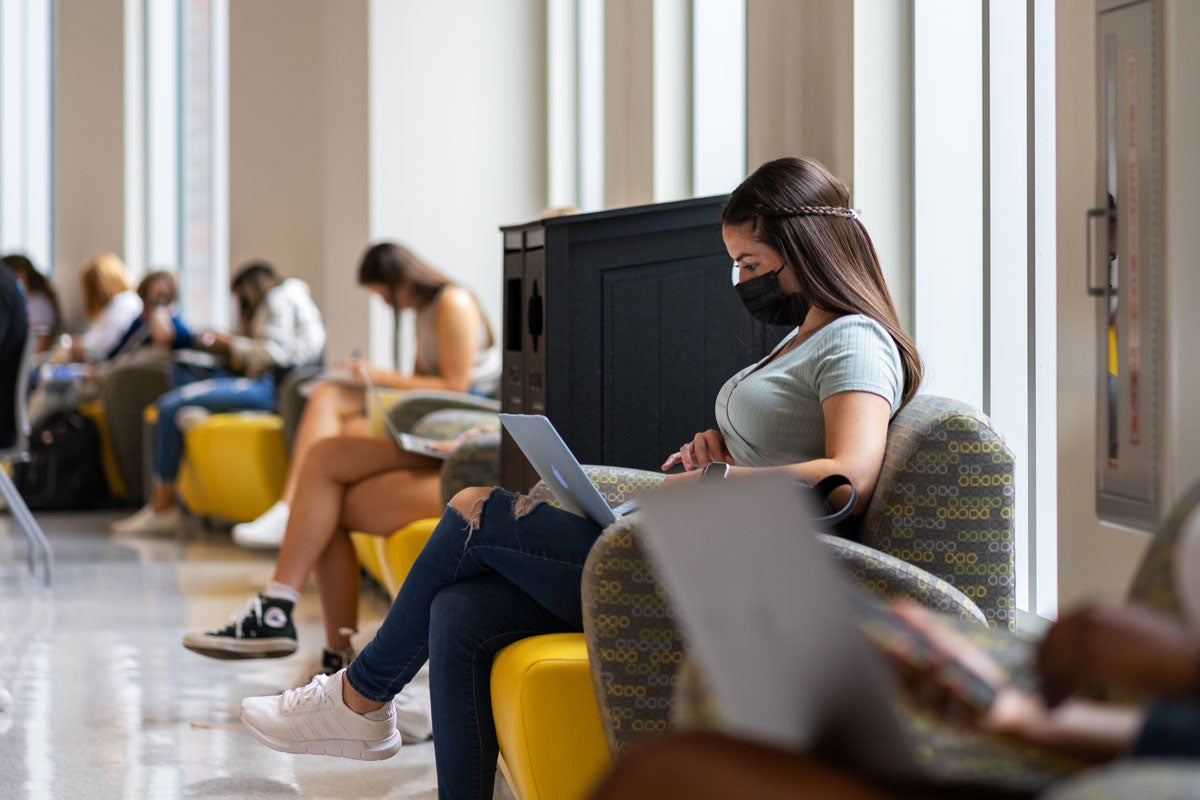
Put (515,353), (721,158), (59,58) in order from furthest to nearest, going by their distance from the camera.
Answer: (59,58) → (721,158) → (515,353)

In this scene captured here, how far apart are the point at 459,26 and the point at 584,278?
11.6 feet

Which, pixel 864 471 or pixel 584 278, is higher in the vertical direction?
pixel 584 278

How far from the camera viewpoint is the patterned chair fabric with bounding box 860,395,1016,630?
1.94 metres

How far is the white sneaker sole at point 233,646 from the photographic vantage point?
3.15 metres

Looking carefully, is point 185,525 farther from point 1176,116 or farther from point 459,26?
point 1176,116

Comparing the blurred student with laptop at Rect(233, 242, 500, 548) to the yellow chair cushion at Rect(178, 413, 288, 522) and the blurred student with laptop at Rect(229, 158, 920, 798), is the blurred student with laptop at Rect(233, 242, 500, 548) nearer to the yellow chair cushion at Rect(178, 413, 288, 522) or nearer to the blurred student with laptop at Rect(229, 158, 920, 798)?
the yellow chair cushion at Rect(178, 413, 288, 522)

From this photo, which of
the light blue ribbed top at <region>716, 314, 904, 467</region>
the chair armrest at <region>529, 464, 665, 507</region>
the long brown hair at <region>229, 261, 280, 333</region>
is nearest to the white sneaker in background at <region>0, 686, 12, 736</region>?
the chair armrest at <region>529, 464, 665, 507</region>

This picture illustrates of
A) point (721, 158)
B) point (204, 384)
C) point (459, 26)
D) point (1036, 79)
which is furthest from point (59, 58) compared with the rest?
point (1036, 79)

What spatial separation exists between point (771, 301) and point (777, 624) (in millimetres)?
1493

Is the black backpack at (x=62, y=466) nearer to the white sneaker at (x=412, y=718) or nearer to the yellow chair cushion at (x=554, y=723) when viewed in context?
the white sneaker at (x=412, y=718)

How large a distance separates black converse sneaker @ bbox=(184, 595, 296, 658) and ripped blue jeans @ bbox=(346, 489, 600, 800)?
1042 mm

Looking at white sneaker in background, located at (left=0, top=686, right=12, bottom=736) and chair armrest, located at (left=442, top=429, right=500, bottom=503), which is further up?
chair armrest, located at (left=442, top=429, right=500, bottom=503)

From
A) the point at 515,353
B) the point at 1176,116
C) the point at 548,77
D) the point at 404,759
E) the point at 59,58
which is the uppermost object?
the point at 59,58

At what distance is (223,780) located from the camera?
9.00 feet
